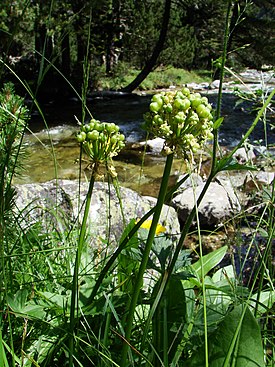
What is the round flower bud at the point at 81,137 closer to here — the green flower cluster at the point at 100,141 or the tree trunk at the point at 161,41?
the green flower cluster at the point at 100,141

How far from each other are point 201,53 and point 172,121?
21.4 m

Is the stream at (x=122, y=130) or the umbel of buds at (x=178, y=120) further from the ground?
the umbel of buds at (x=178, y=120)

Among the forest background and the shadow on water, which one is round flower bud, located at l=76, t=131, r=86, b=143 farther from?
the forest background

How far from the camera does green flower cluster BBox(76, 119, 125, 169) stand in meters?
0.69

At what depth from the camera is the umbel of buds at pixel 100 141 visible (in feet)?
2.26

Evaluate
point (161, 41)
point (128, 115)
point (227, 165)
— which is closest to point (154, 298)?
point (227, 165)

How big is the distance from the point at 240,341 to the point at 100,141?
39 centimetres

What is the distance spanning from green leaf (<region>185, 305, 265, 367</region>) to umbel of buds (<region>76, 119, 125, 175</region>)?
1.05 ft

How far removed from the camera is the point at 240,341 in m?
0.71

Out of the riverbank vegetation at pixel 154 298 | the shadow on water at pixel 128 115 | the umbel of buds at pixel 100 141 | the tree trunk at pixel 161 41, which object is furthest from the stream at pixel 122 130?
the umbel of buds at pixel 100 141

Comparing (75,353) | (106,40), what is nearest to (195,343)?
(75,353)

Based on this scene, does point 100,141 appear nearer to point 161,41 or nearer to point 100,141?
point 100,141

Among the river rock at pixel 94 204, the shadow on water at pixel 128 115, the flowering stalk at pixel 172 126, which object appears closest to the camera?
the flowering stalk at pixel 172 126

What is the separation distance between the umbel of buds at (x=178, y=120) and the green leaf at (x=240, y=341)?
28cm
